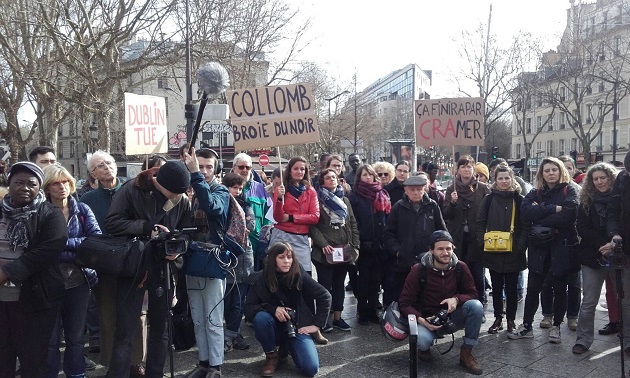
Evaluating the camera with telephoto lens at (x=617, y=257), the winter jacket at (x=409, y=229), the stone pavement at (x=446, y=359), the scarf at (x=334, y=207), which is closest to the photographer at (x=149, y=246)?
the stone pavement at (x=446, y=359)

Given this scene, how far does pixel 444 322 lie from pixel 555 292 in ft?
5.17

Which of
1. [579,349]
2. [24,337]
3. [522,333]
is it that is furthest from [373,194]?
[24,337]

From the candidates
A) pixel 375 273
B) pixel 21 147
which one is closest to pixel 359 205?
pixel 375 273

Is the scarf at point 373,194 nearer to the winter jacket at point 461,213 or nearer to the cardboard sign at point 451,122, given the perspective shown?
the winter jacket at point 461,213

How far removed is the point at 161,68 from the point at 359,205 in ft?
49.9

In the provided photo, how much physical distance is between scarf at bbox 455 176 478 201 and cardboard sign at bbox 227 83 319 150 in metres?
1.94

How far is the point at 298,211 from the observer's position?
6.09 metres

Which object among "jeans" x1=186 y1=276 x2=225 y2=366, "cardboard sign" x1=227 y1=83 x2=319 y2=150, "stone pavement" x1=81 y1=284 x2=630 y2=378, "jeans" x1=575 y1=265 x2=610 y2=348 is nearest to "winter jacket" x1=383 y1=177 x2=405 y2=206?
"cardboard sign" x1=227 y1=83 x2=319 y2=150

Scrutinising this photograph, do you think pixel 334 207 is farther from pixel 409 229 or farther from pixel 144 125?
pixel 144 125

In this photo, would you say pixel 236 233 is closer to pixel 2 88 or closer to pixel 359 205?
pixel 359 205

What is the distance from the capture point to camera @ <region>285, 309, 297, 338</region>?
509 centimetres

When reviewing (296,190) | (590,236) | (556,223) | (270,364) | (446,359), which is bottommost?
(446,359)

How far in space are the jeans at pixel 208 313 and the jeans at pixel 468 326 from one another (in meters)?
1.82

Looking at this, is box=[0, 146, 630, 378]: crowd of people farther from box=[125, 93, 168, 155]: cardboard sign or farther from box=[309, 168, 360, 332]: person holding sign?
box=[125, 93, 168, 155]: cardboard sign
